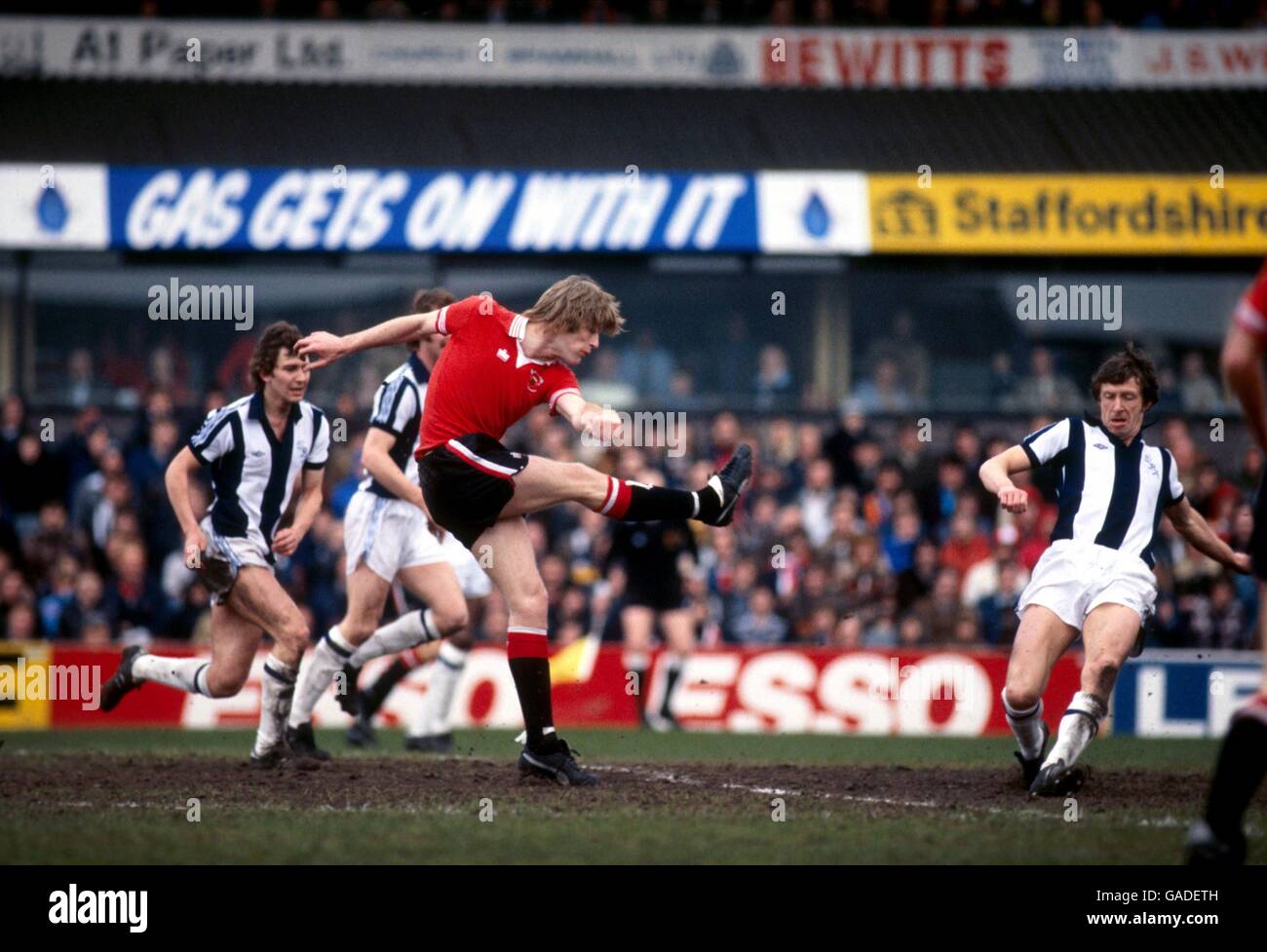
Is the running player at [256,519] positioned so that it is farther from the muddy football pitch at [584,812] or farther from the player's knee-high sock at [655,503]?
the player's knee-high sock at [655,503]

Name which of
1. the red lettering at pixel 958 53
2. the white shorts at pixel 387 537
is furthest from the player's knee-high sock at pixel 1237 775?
the red lettering at pixel 958 53

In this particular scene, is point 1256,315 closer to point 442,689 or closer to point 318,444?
point 318,444

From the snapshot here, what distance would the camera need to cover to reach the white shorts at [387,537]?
10117mm

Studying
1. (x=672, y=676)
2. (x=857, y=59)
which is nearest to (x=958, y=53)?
(x=857, y=59)

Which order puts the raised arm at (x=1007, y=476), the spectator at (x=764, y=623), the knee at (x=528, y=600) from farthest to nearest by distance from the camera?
1. the spectator at (x=764, y=623)
2. the knee at (x=528, y=600)
3. the raised arm at (x=1007, y=476)

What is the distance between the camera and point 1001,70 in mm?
22703

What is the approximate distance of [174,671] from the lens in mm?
9500

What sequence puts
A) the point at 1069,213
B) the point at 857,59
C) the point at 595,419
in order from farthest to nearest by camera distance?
the point at 857,59 < the point at 1069,213 < the point at 595,419

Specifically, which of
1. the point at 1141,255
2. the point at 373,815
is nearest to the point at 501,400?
the point at 373,815

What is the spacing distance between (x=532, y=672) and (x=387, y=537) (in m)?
2.35

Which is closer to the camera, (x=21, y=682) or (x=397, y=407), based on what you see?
(x=397, y=407)

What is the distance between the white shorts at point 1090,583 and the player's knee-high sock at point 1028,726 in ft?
1.52
